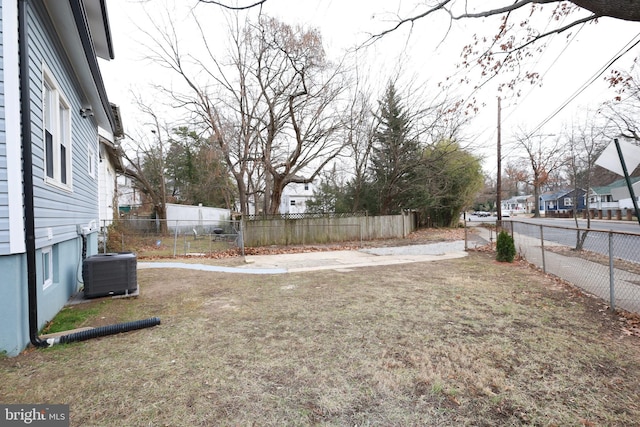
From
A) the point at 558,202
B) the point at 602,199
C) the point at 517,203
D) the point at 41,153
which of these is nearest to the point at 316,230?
the point at 41,153

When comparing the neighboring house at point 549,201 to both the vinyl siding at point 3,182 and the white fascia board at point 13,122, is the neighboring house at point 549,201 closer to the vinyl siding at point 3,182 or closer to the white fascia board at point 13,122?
the white fascia board at point 13,122

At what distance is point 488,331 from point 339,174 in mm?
17931

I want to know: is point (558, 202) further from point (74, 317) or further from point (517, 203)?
point (74, 317)

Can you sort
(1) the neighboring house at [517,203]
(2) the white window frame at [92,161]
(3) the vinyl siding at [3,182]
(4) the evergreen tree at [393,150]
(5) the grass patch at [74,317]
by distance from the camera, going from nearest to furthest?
(3) the vinyl siding at [3,182] < (5) the grass patch at [74,317] < (2) the white window frame at [92,161] < (4) the evergreen tree at [393,150] < (1) the neighboring house at [517,203]

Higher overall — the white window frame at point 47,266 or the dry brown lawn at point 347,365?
the white window frame at point 47,266

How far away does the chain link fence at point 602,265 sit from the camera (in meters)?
4.92

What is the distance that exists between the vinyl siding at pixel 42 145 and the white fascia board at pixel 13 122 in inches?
16.0

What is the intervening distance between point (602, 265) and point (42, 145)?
10.8 meters

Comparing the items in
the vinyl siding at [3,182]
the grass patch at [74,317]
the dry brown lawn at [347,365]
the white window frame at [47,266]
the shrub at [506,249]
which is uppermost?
the vinyl siding at [3,182]

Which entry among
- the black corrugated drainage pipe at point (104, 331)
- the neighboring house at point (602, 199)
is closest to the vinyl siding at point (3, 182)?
the black corrugated drainage pipe at point (104, 331)

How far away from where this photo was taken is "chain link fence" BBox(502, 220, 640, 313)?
492 centimetres

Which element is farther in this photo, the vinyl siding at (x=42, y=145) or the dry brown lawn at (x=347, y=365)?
the vinyl siding at (x=42, y=145)

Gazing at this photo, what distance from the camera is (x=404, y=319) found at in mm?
4453

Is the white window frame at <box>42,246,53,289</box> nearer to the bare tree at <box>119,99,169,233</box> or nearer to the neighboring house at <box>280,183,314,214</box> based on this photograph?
the bare tree at <box>119,99,169,233</box>
